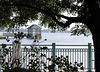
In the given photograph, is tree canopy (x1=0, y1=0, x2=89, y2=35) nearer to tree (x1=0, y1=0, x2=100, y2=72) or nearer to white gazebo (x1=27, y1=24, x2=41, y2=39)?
tree (x1=0, y1=0, x2=100, y2=72)

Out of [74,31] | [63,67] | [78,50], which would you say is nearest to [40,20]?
[74,31]

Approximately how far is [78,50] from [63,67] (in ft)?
14.9

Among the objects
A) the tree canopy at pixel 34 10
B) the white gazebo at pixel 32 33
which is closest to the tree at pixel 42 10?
the tree canopy at pixel 34 10

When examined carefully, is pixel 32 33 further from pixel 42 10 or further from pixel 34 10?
pixel 42 10

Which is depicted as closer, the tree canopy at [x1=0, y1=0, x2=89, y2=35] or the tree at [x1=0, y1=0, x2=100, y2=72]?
the tree at [x1=0, y1=0, x2=100, y2=72]

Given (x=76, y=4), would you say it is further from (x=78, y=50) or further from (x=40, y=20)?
(x=78, y=50)

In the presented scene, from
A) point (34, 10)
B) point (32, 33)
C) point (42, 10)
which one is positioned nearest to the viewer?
point (42, 10)

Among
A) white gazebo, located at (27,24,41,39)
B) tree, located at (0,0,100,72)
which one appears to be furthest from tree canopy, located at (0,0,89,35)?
white gazebo, located at (27,24,41,39)

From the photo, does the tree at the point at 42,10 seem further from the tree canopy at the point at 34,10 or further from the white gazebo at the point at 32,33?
the white gazebo at the point at 32,33

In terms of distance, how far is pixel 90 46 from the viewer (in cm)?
744

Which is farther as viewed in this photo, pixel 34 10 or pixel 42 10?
pixel 34 10

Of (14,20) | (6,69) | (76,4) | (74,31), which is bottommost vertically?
(6,69)

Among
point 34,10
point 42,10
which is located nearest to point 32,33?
point 34,10

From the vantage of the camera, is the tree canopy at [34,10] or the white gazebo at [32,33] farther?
the tree canopy at [34,10]
